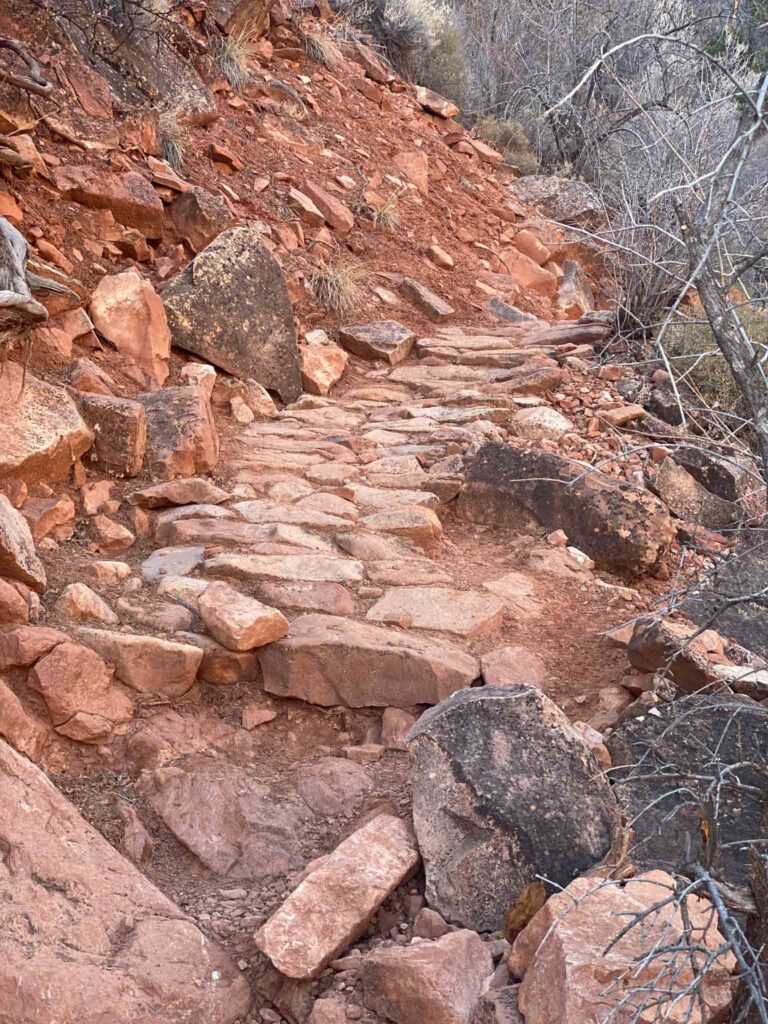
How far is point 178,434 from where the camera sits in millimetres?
4867

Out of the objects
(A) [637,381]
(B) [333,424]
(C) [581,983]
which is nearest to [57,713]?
(C) [581,983]

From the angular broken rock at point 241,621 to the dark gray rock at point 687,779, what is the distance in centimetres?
119

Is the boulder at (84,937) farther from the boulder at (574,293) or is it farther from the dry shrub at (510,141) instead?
the dry shrub at (510,141)

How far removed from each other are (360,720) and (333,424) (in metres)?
3.18

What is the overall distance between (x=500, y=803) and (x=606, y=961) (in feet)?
1.84

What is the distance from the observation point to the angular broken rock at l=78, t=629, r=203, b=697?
3152mm

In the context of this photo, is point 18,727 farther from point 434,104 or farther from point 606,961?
point 434,104

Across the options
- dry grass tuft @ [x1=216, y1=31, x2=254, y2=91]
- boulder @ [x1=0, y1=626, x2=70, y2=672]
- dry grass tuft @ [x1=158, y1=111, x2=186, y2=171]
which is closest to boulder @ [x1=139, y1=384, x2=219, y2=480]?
boulder @ [x1=0, y1=626, x2=70, y2=672]

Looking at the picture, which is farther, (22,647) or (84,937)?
(22,647)

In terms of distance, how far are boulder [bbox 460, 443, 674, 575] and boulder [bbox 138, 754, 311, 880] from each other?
2.03m

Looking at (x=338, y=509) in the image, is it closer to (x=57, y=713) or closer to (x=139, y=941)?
(x=57, y=713)

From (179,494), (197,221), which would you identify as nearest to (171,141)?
(197,221)

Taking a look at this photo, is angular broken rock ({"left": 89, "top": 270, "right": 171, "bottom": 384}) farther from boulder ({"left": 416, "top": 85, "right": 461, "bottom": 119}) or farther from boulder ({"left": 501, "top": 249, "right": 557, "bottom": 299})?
boulder ({"left": 416, "top": 85, "right": 461, "bottom": 119})

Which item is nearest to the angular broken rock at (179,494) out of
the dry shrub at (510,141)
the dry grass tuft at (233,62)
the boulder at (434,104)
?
the dry grass tuft at (233,62)
